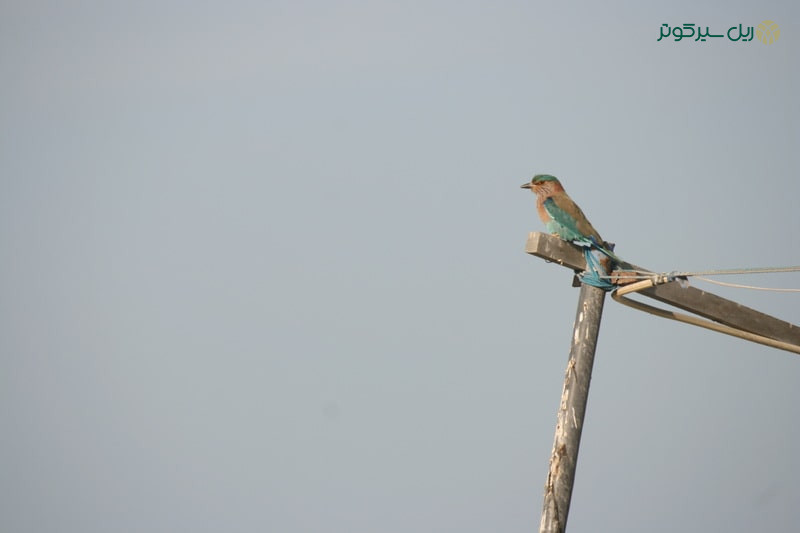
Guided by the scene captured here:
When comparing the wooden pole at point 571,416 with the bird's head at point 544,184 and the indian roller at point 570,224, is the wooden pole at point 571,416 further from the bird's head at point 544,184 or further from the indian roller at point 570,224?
the bird's head at point 544,184

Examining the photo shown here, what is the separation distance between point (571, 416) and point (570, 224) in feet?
5.60

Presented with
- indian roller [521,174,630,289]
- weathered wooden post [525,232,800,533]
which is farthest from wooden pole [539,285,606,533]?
indian roller [521,174,630,289]

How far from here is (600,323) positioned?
679cm

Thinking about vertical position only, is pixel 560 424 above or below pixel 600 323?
below

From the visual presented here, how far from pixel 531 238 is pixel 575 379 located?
3.25 feet

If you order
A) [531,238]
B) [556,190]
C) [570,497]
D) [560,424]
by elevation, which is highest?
[556,190]

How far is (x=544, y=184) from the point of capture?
8.70 m

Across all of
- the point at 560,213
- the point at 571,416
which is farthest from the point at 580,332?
the point at 560,213

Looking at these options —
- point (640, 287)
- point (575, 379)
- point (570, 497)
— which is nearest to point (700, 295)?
point (640, 287)

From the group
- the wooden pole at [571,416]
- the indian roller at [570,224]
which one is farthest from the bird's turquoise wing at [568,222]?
the wooden pole at [571,416]

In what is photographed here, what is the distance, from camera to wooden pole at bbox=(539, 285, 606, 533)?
6418 mm

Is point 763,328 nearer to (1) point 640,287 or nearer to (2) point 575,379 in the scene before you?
(1) point 640,287

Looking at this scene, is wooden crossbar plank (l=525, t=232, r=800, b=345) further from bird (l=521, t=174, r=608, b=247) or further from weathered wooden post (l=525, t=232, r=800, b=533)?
bird (l=521, t=174, r=608, b=247)

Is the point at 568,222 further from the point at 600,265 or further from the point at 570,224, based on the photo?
the point at 600,265
